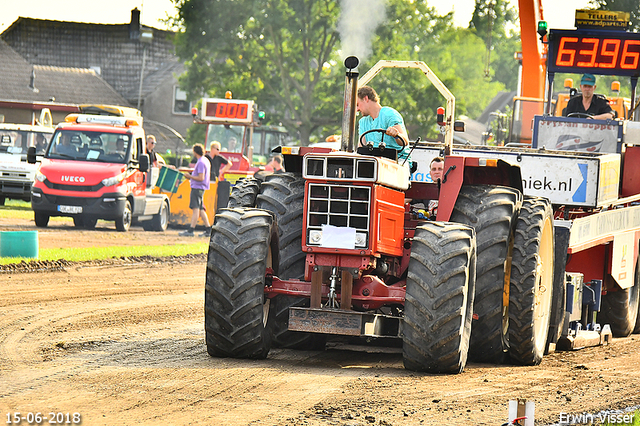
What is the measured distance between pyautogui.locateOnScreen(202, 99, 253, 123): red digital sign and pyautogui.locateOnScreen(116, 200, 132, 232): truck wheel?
632cm

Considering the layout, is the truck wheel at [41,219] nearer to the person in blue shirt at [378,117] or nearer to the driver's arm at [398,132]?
the person in blue shirt at [378,117]

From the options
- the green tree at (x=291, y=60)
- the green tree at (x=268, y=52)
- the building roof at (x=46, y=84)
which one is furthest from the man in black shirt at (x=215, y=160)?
the building roof at (x=46, y=84)

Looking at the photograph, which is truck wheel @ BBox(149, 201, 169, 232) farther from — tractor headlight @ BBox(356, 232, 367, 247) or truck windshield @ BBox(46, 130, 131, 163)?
tractor headlight @ BBox(356, 232, 367, 247)

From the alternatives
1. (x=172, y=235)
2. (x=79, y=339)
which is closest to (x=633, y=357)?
(x=79, y=339)

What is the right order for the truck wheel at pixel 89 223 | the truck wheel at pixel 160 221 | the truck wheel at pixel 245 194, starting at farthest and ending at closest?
the truck wheel at pixel 160 221, the truck wheel at pixel 89 223, the truck wheel at pixel 245 194

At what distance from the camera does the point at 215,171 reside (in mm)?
24969

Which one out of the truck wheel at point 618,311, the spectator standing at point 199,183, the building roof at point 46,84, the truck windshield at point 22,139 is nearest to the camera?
the truck wheel at point 618,311

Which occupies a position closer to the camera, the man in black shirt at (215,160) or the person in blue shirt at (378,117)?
the person in blue shirt at (378,117)

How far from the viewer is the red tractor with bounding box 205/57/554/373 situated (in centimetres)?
752

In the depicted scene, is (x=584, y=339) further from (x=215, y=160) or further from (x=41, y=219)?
(x=215, y=160)

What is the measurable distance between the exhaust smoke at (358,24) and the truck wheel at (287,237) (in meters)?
6.47

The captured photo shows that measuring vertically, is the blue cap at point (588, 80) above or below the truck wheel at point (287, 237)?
above

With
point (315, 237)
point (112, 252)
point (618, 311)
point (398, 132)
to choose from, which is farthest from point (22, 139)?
point (315, 237)

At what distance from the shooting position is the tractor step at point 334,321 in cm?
766
